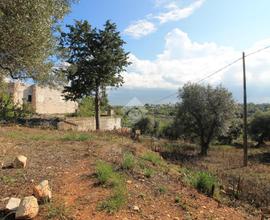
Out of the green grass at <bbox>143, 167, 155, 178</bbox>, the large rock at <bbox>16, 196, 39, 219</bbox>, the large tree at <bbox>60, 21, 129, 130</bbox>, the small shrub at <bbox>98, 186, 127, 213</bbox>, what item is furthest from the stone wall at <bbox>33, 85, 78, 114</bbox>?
the large rock at <bbox>16, 196, 39, 219</bbox>

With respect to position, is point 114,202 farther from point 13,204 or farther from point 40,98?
point 40,98

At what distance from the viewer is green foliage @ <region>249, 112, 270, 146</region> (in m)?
43.9

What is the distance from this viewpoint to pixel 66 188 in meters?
8.09

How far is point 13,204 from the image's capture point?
6.71m

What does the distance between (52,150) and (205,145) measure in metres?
21.6

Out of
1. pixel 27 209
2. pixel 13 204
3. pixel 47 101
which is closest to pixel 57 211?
pixel 27 209

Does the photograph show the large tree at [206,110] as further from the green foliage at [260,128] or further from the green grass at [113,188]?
the green grass at [113,188]

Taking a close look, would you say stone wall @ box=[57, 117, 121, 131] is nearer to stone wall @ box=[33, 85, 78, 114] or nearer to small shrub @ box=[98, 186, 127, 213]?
stone wall @ box=[33, 85, 78, 114]

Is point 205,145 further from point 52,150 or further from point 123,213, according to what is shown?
point 123,213

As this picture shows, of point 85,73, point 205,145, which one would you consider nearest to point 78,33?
point 85,73

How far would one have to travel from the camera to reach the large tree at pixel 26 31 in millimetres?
10594

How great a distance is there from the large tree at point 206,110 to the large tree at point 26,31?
2010 cm

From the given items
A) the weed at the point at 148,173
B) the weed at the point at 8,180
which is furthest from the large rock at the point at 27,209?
the weed at the point at 148,173

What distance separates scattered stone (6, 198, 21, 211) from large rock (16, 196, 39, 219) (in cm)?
22
